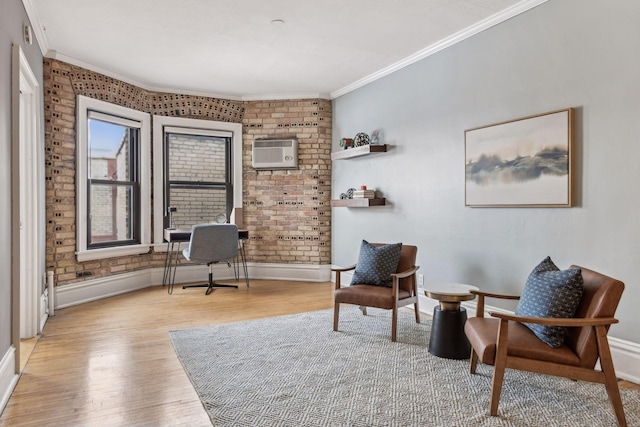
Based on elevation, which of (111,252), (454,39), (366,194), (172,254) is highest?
(454,39)

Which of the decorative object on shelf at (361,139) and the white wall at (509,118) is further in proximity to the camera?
the decorative object on shelf at (361,139)

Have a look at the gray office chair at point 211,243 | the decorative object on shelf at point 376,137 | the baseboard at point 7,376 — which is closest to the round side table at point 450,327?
the decorative object on shelf at point 376,137

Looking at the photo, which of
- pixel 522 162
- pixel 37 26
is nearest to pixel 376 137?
pixel 522 162

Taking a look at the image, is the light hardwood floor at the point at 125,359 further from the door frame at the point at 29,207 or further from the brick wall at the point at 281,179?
the brick wall at the point at 281,179

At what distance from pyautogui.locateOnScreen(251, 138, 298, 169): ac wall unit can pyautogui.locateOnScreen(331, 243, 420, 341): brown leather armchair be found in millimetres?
2725

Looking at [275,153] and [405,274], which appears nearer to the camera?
[405,274]

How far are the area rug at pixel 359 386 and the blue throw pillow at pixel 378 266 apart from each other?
473 millimetres

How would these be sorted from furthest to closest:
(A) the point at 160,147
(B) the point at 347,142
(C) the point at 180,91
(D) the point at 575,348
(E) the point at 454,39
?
(C) the point at 180,91 → (A) the point at 160,147 → (B) the point at 347,142 → (E) the point at 454,39 → (D) the point at 575,348

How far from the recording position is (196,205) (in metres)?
6.37

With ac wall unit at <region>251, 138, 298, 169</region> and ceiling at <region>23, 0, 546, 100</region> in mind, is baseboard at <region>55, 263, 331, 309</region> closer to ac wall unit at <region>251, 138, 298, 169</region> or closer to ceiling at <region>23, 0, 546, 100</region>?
ac wall unit at <region>251, 138, 298, 169</region>

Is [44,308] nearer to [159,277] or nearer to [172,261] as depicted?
[159,277]

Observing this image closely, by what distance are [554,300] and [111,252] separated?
487 centimetres

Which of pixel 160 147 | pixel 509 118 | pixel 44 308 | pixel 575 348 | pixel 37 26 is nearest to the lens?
pixel 575 348

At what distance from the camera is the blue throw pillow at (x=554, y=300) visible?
92.7 inches
